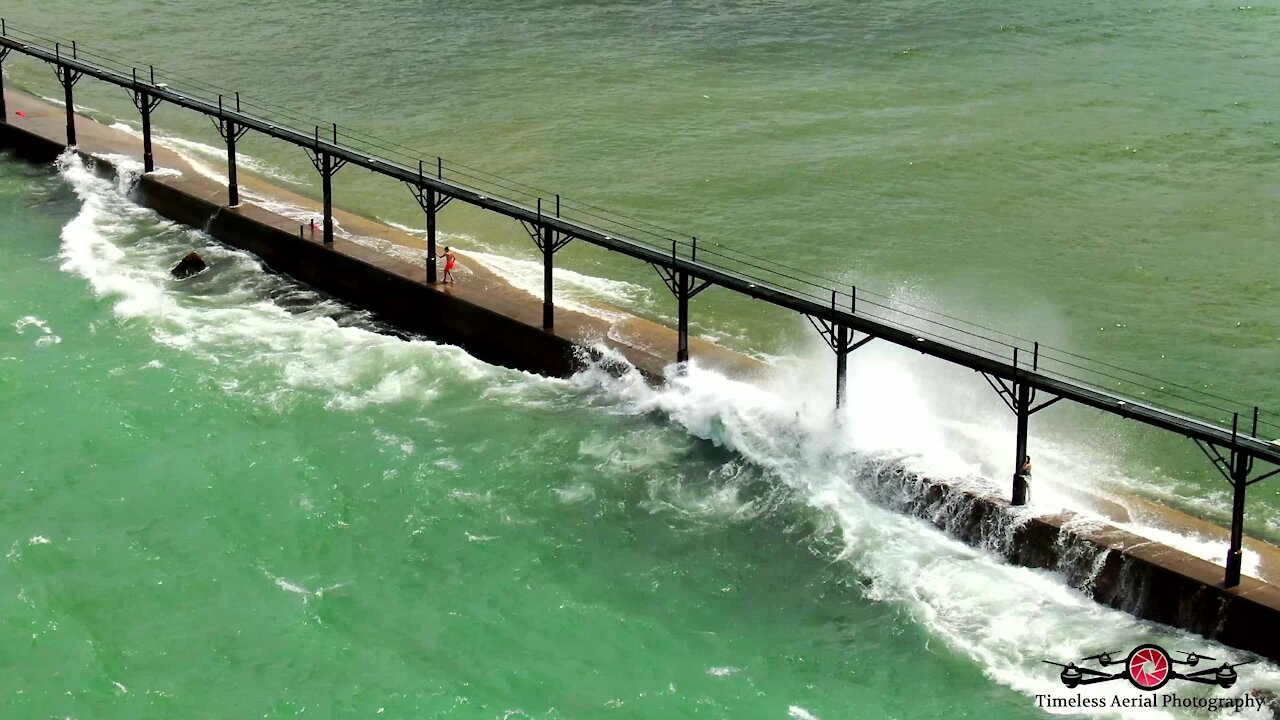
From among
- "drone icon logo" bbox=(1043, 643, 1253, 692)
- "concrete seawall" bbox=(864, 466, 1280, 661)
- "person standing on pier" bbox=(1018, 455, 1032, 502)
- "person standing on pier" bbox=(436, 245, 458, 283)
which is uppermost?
"person standing on pier" bbox=(436, 245, 458, 283)

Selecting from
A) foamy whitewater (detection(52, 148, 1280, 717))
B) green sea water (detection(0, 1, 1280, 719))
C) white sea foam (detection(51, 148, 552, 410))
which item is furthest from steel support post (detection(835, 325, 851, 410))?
white sea foam (detection(51, 148, 552, 410))

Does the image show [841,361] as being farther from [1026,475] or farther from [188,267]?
[188,267]

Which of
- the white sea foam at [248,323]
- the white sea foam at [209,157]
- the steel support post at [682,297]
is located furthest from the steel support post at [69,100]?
the steel support post at [682,297]

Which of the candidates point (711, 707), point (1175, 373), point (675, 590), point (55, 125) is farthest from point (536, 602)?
point (55, 125)

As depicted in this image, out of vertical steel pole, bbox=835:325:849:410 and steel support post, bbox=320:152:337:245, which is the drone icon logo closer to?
→ vertical steel pole, bbox=835:325:849:410

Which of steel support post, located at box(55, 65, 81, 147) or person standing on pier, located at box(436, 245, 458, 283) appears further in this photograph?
steel support post, located at box(55, 65, 81, 147)

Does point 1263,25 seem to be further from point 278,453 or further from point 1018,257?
point 278,453

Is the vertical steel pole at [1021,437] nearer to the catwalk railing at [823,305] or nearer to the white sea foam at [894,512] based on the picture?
the catwalk railing at [823,305]
